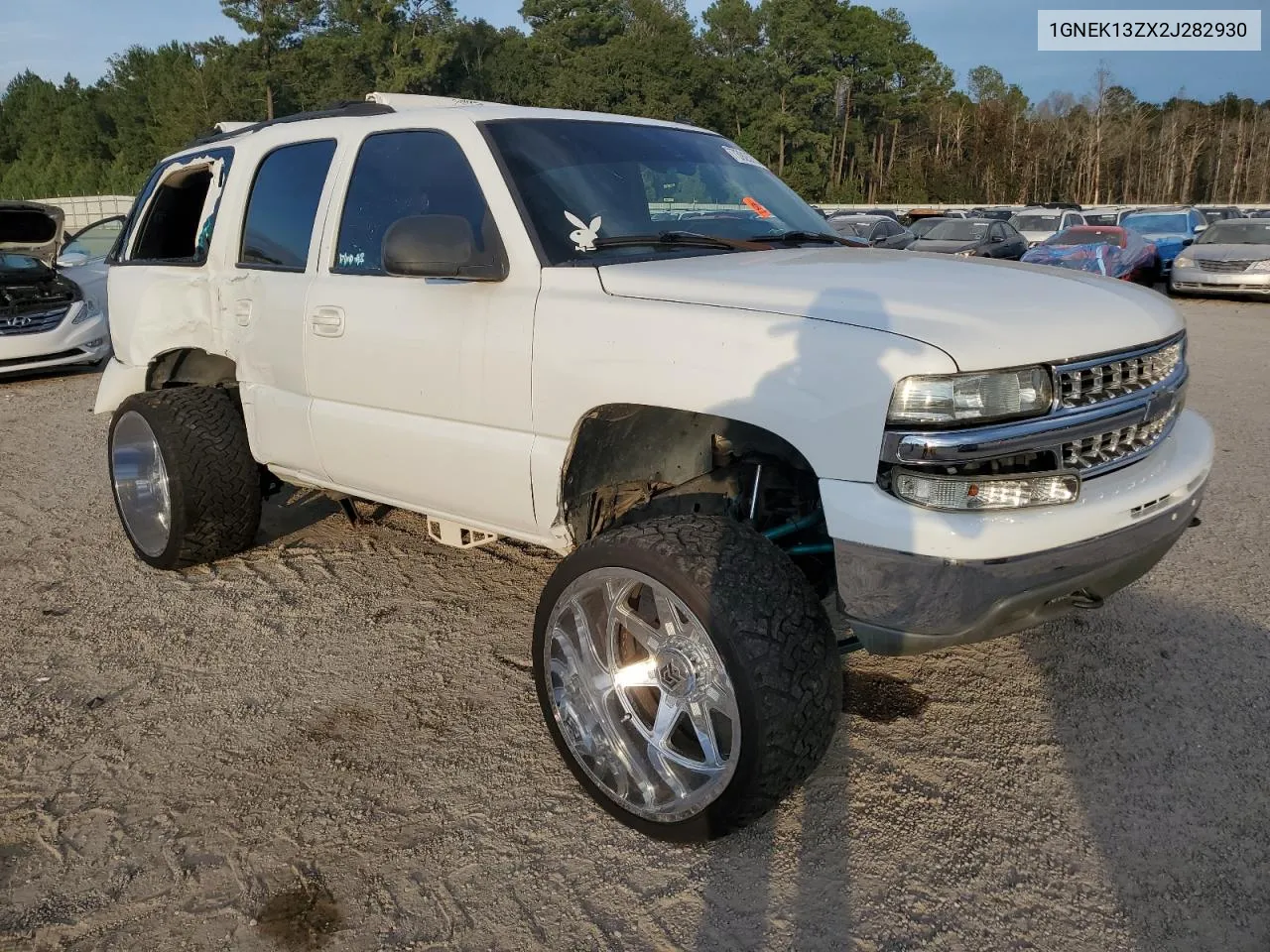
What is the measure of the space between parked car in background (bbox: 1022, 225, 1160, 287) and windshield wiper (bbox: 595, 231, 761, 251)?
15.0m

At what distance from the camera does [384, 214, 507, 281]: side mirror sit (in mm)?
2986

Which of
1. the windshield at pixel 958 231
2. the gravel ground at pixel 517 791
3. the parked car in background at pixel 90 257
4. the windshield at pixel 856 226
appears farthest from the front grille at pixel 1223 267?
the parked car in background at pixel 90 257

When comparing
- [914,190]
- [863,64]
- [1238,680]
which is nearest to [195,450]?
[1238,680]

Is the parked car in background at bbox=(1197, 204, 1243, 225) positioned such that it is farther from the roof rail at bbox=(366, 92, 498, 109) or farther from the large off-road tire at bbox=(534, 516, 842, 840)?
the large off-road tire at bbox=(534, 516, 842, 840)

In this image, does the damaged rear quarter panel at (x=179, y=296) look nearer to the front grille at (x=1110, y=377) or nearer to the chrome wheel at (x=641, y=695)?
the chrome wheel at (x=641, y=695)

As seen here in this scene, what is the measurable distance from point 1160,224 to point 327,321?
23.4 m

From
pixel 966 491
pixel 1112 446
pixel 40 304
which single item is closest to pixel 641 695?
pixel 966 491

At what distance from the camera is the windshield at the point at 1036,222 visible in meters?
23.8

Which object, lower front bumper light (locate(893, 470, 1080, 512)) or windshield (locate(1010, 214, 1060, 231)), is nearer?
lower front bumper light (locate(893, 470, 1080, 512))

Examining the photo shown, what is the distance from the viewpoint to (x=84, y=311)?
37.7 ft

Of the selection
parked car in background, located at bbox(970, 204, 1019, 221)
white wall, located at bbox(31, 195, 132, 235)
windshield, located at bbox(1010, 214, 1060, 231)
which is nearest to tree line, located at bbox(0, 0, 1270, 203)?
white wall, located at bbox(31, 195, 132, 235)

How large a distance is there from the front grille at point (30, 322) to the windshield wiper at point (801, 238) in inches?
399

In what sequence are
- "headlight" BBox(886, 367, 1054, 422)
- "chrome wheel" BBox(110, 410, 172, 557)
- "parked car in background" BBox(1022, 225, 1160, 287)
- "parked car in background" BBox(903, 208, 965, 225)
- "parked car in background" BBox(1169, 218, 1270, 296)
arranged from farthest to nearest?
"parked car in background" BBox(903, 208, 965, 225) → "parked car in background" BBox(1022, 225, 1160, 287) → "parked car in background" BBox(1169, 218, 1270, 296) → "chrome wheel" BBox(110, 410, 172, 557) → "headlight" BBox(886, 367, 1054, 422)

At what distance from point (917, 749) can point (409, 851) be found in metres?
1.59
